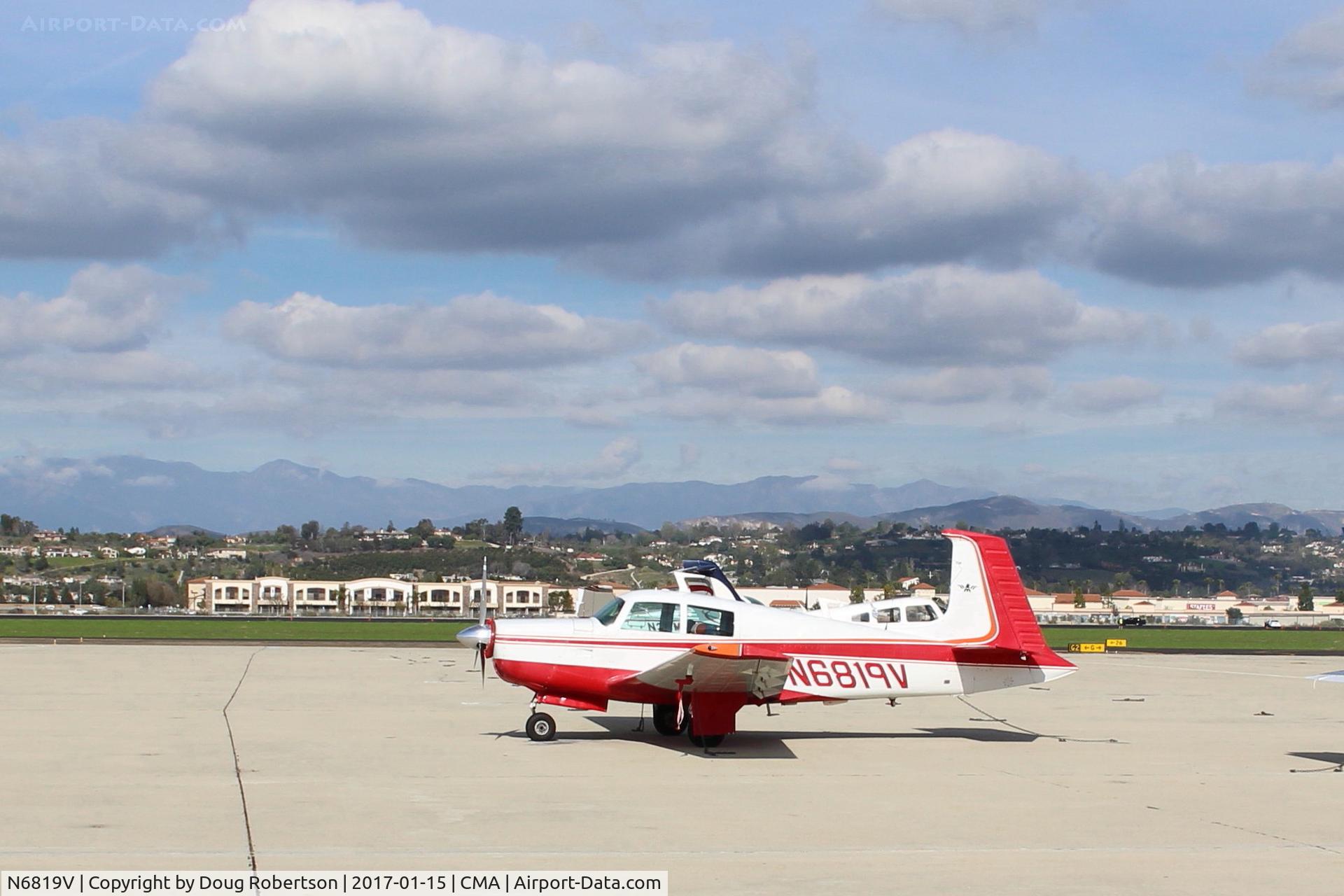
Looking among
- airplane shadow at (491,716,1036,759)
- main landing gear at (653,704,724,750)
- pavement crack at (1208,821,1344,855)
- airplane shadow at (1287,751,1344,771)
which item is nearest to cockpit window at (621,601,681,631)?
main landing gear at (653,704,724,750)

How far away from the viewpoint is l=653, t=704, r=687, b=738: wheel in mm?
18672

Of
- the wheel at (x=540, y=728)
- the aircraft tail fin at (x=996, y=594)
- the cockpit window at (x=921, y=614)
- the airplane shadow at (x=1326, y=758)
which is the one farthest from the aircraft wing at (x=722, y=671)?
the airplane shadow at (x=1326, y=758)

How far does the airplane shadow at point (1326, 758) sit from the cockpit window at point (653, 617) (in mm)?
8234

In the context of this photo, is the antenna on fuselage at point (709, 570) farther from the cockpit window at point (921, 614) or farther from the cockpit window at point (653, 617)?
the cockpit window at point (653, 617)

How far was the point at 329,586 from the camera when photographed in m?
161

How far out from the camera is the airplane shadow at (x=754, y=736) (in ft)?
57.2

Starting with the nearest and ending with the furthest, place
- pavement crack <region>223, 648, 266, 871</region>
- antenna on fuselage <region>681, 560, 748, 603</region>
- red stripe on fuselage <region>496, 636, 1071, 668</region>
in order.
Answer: pavement crack <region>223, 648, 266, 871</region>, red stripe on fuselage <region>496, 636, 1071, 668</region>, antenna on fuselage <region>681, 560, 748, 603</region>

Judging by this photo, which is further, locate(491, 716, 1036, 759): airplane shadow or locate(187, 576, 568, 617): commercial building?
locate(187, 576, 568, 617): commercial building

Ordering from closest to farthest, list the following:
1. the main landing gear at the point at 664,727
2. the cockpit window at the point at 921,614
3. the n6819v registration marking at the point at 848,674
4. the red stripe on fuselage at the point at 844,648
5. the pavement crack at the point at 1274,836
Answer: the pavement crack at the point at 1274,836 < the main landing gear at the point at 664,727 < the red stripe on fuselage at the point at 844,648 < the n6819v registration marking at the point at 848,674 < the cockpit window at the point at 921,614

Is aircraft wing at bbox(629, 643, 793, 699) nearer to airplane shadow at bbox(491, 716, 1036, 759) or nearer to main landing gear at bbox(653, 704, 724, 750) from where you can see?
airplane shadow at bbox(491, 716, 1036, 759)

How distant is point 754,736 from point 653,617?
101 inches

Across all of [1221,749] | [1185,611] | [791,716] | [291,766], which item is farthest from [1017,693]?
[1185,611]

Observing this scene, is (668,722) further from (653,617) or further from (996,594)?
(996,594)

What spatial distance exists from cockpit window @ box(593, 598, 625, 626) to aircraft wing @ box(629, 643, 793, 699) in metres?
0.86
